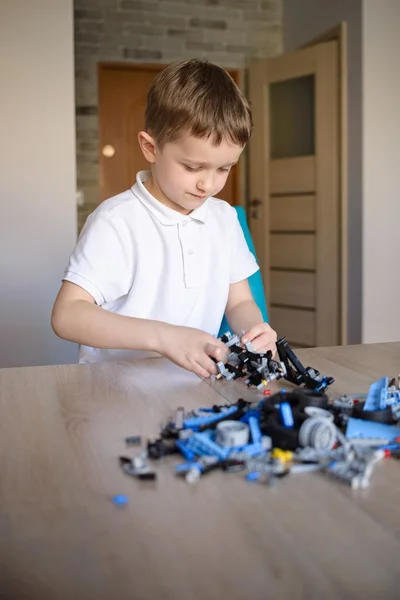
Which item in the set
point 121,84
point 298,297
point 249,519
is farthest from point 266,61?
point 249,519

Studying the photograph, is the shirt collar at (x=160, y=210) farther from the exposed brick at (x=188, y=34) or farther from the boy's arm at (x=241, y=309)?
the exposed brick at (x=188, y=34)

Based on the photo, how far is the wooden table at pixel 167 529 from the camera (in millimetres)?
487

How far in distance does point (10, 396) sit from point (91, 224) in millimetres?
508

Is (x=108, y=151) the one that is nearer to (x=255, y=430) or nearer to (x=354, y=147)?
(x=354, y=147)

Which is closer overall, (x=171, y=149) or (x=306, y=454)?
(x=306, y=454)

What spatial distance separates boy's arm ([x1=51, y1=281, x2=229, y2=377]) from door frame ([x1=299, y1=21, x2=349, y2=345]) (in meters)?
3.23

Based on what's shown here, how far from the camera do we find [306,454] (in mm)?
729

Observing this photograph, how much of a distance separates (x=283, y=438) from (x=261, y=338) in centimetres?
47

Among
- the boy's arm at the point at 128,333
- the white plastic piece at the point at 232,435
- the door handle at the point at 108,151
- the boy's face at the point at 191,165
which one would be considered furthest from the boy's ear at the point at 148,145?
the door handle at the point at 108,151

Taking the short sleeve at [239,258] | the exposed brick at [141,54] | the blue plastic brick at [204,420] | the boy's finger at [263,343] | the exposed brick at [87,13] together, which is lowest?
the blue plastic brick at [204,420]

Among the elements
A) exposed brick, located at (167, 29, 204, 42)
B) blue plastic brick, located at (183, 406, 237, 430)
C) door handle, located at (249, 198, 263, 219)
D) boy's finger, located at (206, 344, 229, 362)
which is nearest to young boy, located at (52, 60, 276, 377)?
boy's finger, located at (206, 344, 229, 362)

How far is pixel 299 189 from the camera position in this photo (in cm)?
471

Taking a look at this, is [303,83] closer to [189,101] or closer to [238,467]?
[189,101]

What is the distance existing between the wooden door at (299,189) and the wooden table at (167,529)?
3.77 m
